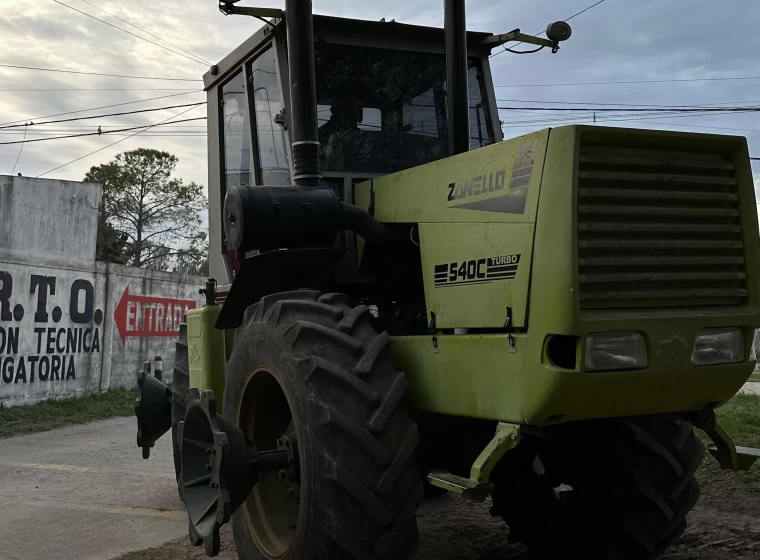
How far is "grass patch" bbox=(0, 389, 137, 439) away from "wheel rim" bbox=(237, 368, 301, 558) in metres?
7.01

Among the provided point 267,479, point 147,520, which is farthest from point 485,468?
point 147,520

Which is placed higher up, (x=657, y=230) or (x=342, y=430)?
(x=657, y=230)

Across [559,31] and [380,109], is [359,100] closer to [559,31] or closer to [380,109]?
[380,109]

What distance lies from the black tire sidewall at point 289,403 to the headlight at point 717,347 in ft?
4.99

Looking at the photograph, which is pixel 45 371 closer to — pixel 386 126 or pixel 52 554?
pixel 52 554

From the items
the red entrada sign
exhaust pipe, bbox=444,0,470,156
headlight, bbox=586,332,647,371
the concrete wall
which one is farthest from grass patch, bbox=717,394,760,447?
the red entrada sign

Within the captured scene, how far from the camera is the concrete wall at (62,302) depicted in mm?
11805

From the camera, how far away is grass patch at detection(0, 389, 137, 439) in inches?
420

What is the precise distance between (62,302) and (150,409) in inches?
274

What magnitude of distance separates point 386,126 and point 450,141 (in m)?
0.49

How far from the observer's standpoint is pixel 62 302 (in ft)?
41.4

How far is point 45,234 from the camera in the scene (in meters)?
12.5

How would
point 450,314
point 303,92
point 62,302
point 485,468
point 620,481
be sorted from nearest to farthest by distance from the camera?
1. point 485,468
2. point 450,314
3. point 620,481
4. point 303,92
5. point 62,302

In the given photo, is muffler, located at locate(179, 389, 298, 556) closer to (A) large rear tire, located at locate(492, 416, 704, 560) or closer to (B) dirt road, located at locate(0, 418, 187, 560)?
(B) dirt road, located at locate(0, 418, 187, 560)
